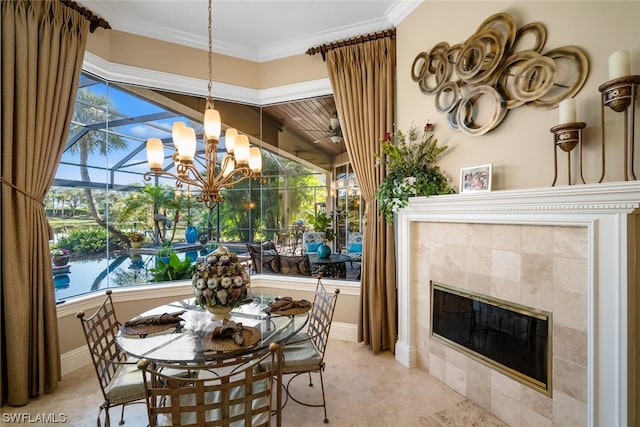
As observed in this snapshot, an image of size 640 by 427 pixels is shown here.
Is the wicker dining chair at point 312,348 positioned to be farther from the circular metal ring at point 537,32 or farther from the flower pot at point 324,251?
the circular metal ring at point 537,32

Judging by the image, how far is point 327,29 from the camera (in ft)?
11.2

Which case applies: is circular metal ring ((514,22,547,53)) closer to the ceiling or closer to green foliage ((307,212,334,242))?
the ceiling

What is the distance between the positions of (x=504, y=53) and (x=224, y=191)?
3.27m

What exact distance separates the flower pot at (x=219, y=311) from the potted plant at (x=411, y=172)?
1708mm

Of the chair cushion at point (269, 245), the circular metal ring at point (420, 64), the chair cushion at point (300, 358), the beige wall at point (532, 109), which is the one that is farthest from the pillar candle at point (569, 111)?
the chair cushion at point (269, 245)

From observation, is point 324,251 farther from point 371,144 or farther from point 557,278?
point 557,278

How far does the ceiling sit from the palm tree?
0.82 metres

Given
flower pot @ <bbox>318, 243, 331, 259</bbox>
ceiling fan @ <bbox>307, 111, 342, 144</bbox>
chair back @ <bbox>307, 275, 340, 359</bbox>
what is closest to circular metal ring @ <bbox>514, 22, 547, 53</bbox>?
ceiling fan @ <bbox>307, 111, 342, 144</bbox>

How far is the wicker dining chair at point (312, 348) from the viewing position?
2107 millimetres

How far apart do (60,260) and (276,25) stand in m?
3.37

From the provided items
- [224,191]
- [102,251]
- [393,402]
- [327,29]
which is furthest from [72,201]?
[393,402]

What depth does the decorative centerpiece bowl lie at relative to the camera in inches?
76.4

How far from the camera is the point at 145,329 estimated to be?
1.89 m

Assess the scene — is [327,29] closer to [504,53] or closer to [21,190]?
[504,53]
